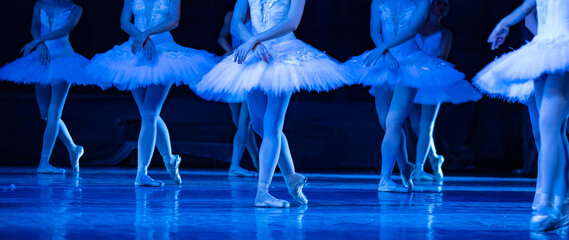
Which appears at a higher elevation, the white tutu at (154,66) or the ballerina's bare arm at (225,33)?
the ballerina's bare arm at (225,33)

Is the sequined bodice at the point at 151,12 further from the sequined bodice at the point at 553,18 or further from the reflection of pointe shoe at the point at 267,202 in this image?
the sequined bodice at the point at 553,18

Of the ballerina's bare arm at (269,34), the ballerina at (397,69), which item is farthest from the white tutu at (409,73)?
the ballerina's bare arm at (269,34)

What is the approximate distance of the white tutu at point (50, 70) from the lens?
18.7 ft

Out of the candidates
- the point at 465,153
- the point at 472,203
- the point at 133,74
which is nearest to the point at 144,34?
the point at 133,74

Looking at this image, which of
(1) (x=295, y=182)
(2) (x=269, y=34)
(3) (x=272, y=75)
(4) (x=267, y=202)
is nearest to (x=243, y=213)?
(4) (x=267, y=202)

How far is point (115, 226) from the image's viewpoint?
8.41ft

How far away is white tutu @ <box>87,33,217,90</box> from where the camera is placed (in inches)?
172

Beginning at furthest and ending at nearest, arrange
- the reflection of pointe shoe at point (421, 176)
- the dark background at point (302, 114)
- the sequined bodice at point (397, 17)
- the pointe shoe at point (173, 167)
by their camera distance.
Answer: the dark background at point (302, 114) < the reflection of pointe shoe at point (421, 176) < the pointe shoe at point (173, 167) < the sequined bodice at point (397, 17)

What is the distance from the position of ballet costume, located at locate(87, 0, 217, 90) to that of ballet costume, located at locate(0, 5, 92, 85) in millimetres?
1079

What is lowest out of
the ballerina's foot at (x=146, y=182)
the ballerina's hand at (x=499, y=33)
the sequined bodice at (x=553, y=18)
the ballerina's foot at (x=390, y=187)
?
the ballerina's foot at (x=146, y=182)

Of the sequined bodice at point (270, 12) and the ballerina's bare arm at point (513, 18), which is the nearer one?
the ballerina's bare arm at point (513, 18)

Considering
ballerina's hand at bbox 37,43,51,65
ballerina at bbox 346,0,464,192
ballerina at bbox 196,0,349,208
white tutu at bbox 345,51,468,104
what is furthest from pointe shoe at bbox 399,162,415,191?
ballerina's hand at bbox 37,43,51,65

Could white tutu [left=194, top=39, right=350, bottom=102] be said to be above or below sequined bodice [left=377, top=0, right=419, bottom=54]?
below

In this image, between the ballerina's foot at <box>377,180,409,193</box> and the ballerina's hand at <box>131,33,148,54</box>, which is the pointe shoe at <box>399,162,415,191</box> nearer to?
the ballerina's foot at <box>377,180,409,193</box>
